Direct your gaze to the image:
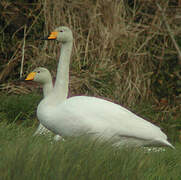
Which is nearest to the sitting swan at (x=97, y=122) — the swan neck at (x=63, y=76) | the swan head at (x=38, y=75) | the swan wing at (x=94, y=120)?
the swan wing at (x=94, y=120)

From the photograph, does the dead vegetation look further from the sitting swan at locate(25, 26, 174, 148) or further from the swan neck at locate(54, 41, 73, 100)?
the sitting swan at locate(25, 26, 174, 148)

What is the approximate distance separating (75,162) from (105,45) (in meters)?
5.05

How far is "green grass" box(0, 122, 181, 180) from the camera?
2984 mm

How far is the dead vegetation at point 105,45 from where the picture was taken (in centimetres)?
791

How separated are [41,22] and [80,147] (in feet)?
18.2

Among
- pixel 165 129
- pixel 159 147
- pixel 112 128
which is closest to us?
pixel 112 128

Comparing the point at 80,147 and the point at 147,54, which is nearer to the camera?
the point at 80,147

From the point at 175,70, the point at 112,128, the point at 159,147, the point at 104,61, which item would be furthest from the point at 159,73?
the point at 112,128

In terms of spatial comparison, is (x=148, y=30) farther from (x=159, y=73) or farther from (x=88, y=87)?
(x=88, y=87)

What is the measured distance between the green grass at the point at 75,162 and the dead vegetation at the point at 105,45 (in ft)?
12.9

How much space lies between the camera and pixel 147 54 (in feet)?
27.9

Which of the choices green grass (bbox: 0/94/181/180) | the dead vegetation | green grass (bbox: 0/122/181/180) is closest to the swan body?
green grass (bbox: 0/94/181/180)

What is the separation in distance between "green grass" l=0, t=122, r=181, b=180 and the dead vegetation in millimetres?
3922

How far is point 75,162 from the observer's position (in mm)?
3174
